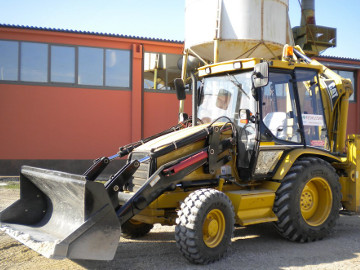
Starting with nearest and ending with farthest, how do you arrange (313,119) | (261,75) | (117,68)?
(261,75) < (313,119) < (117,68)

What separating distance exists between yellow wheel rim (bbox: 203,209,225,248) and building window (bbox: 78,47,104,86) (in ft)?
35.1

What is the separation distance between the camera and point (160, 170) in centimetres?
493

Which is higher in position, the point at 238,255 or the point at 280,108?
the point at 280,108

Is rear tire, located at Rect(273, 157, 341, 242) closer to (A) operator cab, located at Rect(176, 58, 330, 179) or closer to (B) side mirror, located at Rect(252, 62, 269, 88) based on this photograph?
(A) operator cab, located at Rect(176, 58, 330, 179)

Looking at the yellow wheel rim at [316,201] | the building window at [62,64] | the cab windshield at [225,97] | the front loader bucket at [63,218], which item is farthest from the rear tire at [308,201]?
the building window at [62,64]

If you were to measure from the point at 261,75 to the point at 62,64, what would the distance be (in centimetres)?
1055

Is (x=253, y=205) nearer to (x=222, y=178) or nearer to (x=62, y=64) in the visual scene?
(x=222, y=178)

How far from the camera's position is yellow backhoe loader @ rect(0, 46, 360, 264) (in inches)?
179

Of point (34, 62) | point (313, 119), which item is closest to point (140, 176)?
point (313, 119)

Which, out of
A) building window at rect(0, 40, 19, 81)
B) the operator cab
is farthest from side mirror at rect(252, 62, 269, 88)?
building window at rect(0, 40, 19, 81)

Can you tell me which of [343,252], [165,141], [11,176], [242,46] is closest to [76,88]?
[11,176]

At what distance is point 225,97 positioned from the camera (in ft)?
19.9

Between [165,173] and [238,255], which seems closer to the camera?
[165,173]

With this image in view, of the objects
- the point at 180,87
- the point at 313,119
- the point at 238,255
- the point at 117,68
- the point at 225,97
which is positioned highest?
the point at 117,68
